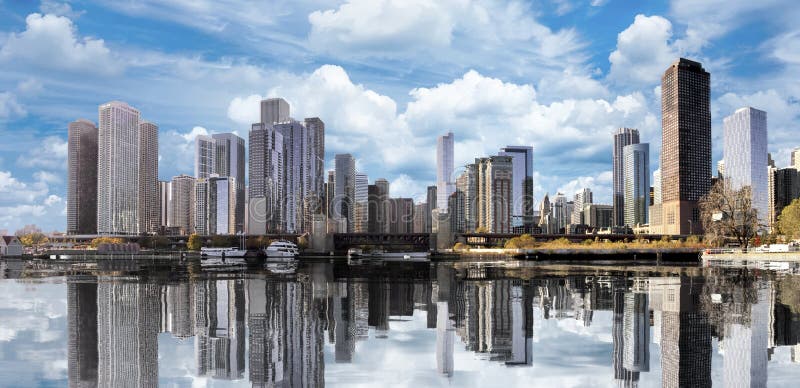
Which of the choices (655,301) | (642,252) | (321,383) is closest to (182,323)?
(321,383)

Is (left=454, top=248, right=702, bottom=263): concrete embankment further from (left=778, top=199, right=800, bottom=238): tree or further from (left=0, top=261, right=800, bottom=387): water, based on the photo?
(left=0, top=261, right=800, bottom=387): water

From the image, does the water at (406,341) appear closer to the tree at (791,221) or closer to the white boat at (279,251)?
the tree at (791,221)

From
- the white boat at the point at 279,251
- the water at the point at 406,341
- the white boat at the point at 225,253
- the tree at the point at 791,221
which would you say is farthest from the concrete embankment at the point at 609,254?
the water at the point at 406,341

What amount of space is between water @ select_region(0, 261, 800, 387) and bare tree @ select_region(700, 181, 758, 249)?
75.4m

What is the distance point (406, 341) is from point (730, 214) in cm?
9983

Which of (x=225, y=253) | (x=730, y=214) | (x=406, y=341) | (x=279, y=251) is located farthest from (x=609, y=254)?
(x=406, y=341)

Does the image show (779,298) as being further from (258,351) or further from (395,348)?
(258,351)

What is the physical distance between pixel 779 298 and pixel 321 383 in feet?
88.3

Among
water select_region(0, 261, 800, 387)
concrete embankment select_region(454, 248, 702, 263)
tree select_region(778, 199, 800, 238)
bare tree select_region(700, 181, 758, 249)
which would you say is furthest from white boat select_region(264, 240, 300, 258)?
water select_region(0, 261, 800, 387)

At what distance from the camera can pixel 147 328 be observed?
850 inches

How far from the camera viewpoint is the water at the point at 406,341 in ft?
46.5

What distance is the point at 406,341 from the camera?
18.9 metres

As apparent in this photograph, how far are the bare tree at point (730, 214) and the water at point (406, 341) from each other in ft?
247

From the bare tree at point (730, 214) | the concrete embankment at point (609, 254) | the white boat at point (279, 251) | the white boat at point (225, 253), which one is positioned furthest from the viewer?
the white boat at point (225, 253)
